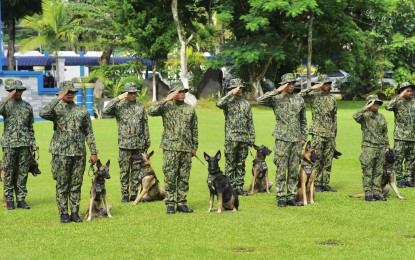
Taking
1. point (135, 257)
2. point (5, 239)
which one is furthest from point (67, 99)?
point (135, 257)

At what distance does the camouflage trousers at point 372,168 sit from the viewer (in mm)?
15258

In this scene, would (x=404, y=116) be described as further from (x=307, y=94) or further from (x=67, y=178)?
(x=67, y=178)

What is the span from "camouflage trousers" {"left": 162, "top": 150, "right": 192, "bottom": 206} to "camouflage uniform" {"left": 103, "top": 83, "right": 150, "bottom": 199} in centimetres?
159

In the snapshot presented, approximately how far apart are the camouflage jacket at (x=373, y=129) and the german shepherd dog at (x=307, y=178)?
1031 mm

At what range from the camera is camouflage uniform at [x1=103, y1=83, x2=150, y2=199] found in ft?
50.7

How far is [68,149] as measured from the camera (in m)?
13.0

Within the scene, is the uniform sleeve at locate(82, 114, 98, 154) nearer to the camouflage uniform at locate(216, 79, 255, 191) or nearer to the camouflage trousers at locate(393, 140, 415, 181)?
the camouflage uniform at locate(216, 79, 255, 191)

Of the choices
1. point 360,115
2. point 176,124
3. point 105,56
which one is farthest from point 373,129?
point 105,56

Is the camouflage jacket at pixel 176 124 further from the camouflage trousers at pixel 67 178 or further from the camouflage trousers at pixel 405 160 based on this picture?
the camouflage trousers at pixel 405 160

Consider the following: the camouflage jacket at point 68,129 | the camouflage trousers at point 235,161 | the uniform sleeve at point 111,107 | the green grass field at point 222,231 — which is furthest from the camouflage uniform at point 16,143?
the camouflage trousers at point 235,161

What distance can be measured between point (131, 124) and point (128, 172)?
87cm

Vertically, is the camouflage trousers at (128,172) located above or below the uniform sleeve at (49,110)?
below

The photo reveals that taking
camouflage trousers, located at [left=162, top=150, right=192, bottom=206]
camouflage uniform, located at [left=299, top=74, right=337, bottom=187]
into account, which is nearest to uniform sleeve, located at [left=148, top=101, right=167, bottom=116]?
camouflage trousers, located at [left=162, top=150, right=192, bottom=206]

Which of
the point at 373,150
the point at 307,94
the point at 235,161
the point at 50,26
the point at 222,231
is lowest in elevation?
the point at 222,231
